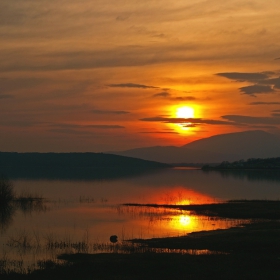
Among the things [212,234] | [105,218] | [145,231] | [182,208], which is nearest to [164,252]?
[212,234]

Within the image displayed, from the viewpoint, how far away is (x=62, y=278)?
64.1ft

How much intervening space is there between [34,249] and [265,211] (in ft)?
81.8

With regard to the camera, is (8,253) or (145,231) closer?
(8,253)

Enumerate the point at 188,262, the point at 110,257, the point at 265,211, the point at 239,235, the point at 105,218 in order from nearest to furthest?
the point at 188,262
the point at 110,257
the point at 239,235
the point at 105,218
the point at 265,211

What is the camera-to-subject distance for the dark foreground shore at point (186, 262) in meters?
19.9

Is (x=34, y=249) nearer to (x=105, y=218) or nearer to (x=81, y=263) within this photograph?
(x=81, y=263)

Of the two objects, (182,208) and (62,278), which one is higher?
(182,208)

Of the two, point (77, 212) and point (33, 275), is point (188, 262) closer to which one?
point (33, 275)

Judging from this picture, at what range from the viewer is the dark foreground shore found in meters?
19.9

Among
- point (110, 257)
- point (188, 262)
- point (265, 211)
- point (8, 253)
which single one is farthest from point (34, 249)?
point (265, 211)

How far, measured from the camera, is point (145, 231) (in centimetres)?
3469

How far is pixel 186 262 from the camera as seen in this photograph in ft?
72.7

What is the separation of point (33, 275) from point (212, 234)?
14.0 m

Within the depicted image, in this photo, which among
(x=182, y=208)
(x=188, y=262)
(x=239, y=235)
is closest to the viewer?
(x=188, y=262)
